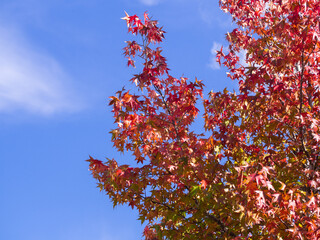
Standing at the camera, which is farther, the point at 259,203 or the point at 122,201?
the point at 122,201

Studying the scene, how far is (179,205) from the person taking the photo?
7793mm

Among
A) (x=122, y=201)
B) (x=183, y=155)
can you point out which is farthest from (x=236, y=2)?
(x=122, y=201)

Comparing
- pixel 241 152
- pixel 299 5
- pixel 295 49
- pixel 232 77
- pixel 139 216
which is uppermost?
pixel 232 77

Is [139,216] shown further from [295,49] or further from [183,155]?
[295,49]

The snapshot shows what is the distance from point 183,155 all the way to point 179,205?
62.1 inches

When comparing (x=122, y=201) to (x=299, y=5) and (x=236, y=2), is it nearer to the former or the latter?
(x=299, y=5)

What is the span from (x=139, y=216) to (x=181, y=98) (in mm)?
2815

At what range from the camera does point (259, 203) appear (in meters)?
5.39

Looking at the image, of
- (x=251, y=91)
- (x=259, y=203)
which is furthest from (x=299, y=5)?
(x=259, y=203)

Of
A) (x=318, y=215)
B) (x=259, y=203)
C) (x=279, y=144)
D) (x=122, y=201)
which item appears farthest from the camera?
(x=279, y=144)

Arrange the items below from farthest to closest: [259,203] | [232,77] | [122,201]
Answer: [232,77]
[122,201]
[259,203]

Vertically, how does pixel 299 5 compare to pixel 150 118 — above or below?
above

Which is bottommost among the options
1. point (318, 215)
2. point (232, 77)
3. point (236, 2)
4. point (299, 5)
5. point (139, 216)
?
point (318, 215)

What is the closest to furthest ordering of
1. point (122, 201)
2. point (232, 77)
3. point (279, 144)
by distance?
point (122, 201)
point (279, 144)
point (232, 77)
